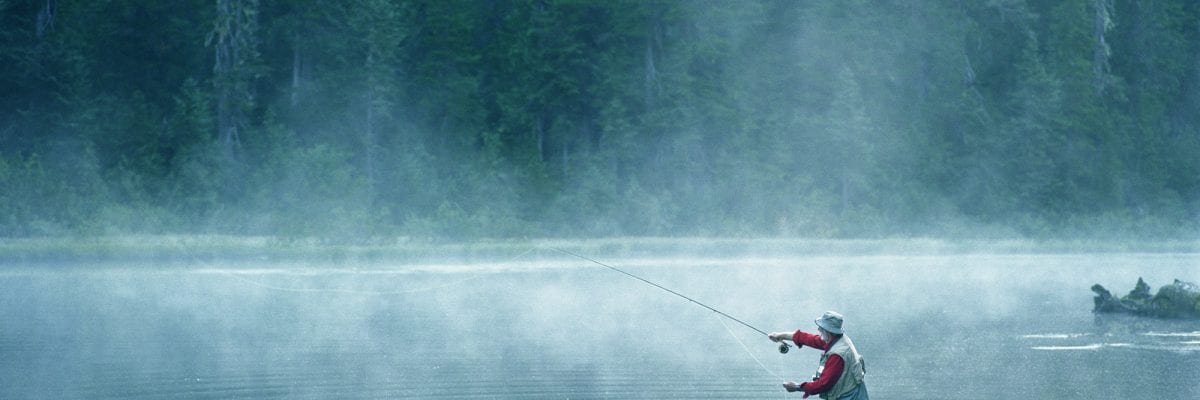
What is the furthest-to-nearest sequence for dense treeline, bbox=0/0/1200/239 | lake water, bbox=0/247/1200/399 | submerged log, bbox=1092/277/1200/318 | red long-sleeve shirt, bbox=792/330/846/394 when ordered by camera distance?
dense treeline, bbox=0/0/1200/239 < submerged log, bbox=1092/277/1200/318 < lake water, bbox=0/247/1200/399 < red long-sleeve shirt, bbox=792/330/846/394

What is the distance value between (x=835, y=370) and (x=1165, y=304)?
56.5 feet

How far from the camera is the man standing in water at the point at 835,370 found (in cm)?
1173

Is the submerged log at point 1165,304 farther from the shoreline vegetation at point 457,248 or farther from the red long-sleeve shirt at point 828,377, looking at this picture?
the red long-sleeve shirt at point 828,377

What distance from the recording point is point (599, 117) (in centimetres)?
4641

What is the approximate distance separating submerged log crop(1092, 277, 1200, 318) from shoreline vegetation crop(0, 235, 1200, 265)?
1255 centimetres

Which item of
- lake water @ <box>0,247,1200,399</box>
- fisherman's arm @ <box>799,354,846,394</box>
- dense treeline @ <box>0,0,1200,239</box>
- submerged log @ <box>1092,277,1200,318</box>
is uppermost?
dense treeline @ <box>0,0,1200,239</box>

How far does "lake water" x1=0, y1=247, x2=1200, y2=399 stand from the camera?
15.7 metres

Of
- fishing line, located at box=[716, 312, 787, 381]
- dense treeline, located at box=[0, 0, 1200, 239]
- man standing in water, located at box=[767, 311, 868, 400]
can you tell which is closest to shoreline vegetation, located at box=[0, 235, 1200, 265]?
dense treeline, located at box=[0, 0, 1200, 239]

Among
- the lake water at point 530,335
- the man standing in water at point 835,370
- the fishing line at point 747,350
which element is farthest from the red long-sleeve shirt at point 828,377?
the fishing line at point 747,350

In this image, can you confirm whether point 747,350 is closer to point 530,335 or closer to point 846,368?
point 530,335

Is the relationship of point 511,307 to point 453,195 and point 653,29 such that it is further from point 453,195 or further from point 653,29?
point 653,29

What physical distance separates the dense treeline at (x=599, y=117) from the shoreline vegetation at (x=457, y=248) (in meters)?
0.74

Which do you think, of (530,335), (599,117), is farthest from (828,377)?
(599,117)

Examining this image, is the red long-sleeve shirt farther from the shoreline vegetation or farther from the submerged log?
the shoreline vegetation
